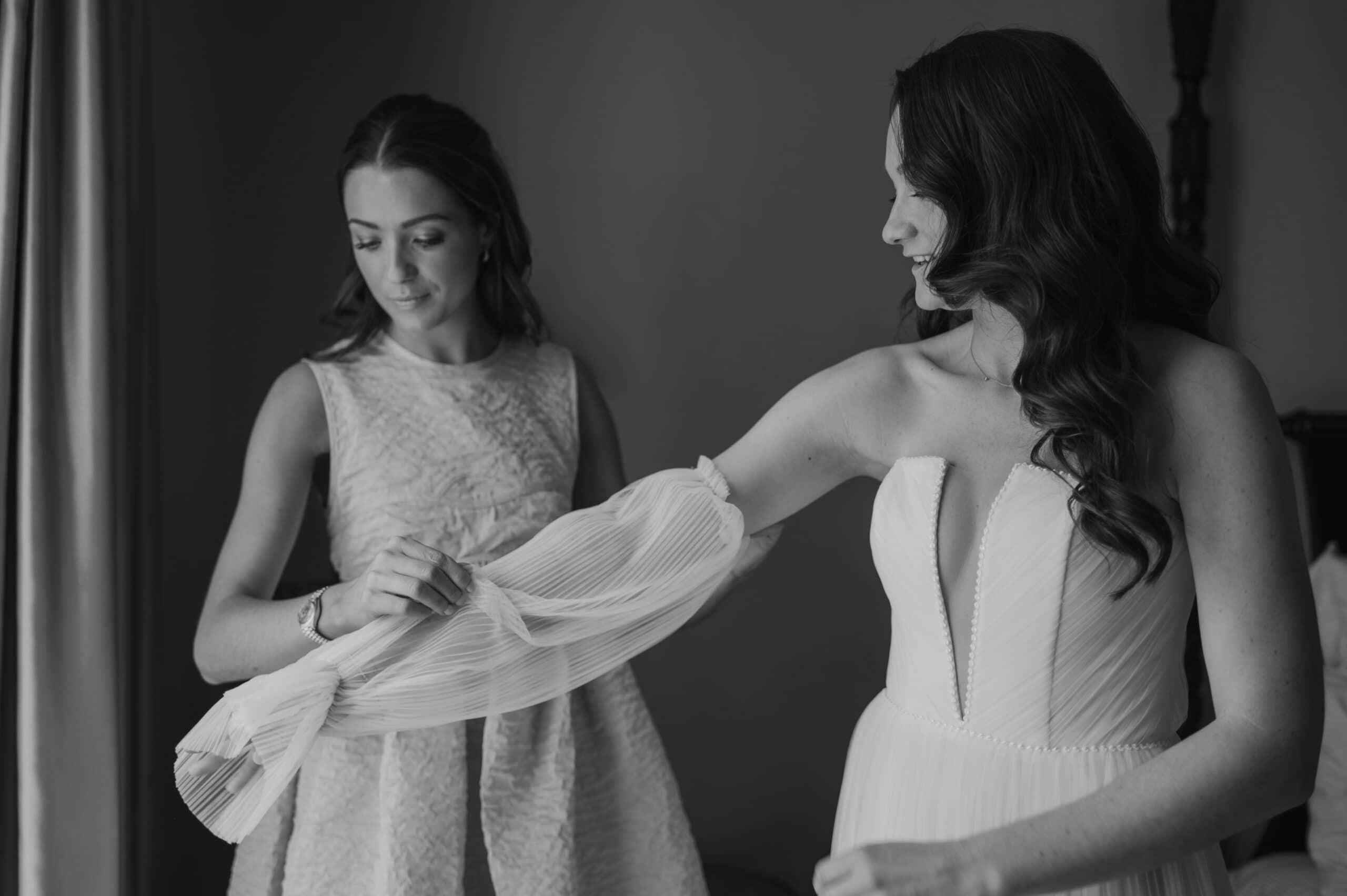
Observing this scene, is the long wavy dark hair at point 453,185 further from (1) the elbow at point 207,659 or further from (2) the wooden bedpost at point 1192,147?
(2) the wooden bedpost at point 1192,147

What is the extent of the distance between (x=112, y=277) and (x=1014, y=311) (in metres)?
1.22

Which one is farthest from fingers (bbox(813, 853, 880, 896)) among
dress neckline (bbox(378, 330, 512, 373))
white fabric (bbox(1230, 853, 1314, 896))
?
white fabric (bbox(1230, 853, 1314, 896))

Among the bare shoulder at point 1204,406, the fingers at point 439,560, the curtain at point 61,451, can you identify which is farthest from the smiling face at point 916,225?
the curtain at point 61,451

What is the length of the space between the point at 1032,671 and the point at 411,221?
98 centimetres

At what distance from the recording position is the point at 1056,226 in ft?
3.54

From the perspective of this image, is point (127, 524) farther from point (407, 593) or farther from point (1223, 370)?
point (1223, 370)

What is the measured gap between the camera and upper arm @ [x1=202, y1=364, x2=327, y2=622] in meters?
1.54

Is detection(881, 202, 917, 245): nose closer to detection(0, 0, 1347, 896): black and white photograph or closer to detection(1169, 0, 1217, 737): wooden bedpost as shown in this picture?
detection(0, 0, 1347, 896): black and white photograph

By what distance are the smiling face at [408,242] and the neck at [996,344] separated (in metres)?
0.74

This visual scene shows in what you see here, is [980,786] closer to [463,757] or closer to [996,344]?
[996,344]

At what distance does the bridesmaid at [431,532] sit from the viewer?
1.50 m

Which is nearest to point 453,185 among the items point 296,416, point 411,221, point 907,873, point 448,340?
point 411,221

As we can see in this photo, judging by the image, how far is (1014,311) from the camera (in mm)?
1100

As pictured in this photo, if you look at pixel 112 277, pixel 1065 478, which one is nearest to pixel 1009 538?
pixel 1065 478
